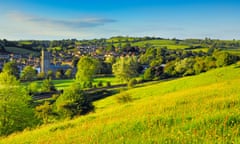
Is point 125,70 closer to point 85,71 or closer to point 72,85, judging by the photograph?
point 85,71

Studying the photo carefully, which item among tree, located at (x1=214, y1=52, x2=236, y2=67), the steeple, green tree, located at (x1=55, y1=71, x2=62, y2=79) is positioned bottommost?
green tree, located at (x1=55, y1=71, x2=62, y2=79)

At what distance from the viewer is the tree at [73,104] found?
51.7m

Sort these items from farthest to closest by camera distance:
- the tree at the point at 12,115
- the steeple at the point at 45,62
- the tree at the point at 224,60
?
the steeple at the point at 45,62 < the tree at the point at 224,60 < the tree at the point at 12,115

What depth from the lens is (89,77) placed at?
104 metres

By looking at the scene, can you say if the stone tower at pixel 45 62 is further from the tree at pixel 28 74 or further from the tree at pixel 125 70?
the tree at pixel 125 70

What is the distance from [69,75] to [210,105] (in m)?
135

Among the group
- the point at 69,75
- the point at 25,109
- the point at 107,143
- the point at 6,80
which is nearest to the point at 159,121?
the point at 107,143

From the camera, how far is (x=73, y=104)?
52719 millimetres

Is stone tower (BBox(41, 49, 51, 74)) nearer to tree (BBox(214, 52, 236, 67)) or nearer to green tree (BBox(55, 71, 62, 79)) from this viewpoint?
green tree (BBox(55, 71, 62, 79))

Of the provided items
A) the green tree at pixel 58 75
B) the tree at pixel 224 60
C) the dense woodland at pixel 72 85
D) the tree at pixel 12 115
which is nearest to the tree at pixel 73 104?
the dense woodland at pixel 72 85

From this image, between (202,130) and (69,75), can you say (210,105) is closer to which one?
(202,130)

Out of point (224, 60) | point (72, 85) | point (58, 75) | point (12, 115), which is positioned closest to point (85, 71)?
point (72, 85)

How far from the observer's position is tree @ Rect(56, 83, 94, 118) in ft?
170

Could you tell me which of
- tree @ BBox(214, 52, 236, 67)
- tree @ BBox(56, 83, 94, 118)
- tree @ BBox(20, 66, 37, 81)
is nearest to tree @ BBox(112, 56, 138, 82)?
tree @ BBox(214, 52, 236, 67)
